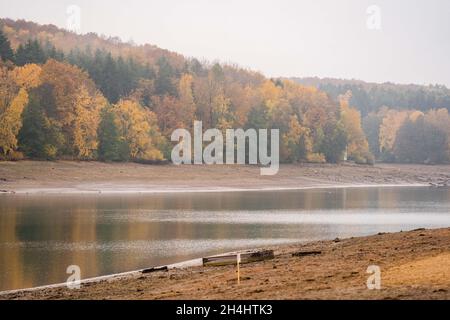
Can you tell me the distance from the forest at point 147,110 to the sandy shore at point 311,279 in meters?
54.1

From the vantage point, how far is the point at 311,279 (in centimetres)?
1805

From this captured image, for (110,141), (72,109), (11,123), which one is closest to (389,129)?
(110,141)

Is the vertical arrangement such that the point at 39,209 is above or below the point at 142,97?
A: below

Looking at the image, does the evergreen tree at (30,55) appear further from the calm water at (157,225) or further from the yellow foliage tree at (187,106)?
the calm water at (157,225)

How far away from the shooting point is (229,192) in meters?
75.9

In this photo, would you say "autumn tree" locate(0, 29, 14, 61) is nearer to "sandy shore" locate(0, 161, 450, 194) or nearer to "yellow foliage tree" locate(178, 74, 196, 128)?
"sandy shore" locate(0, 161, 450, 194)

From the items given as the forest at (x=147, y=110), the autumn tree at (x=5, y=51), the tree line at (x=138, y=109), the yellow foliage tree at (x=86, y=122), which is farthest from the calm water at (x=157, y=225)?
the autumn tree at (x=5, y=51)

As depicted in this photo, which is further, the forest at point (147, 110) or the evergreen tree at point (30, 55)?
the evergreen tree at point (30, 55)

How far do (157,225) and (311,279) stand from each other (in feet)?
75.1

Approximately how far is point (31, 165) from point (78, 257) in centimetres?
4469

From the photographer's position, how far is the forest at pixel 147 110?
79125mm

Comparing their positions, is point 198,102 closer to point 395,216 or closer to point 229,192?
point 229,192

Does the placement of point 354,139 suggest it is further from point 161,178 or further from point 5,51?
point 5,51
